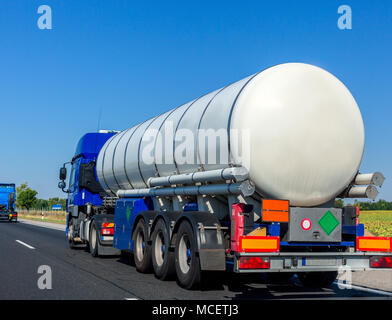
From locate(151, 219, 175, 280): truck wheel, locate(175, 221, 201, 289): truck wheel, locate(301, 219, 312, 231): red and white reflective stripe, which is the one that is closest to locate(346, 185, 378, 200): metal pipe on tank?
locate(301, 219, 312, 231): red and white reflective stripe

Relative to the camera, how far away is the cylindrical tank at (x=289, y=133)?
7812 millimetres

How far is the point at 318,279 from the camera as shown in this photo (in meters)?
9.63

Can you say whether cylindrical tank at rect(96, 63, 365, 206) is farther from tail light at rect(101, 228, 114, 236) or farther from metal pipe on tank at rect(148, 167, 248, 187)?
tail light at rect(101, 228, 114, 236)

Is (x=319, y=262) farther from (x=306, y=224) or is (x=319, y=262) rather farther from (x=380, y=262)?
(x=380, y=262)

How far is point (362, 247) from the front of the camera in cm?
818

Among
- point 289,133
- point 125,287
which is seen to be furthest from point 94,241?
point 289,133

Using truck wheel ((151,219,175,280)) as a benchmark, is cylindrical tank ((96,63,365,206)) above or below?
above

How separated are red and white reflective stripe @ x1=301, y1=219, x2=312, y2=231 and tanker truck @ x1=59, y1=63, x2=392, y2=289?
1 centimetres

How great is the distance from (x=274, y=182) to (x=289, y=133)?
74 cm

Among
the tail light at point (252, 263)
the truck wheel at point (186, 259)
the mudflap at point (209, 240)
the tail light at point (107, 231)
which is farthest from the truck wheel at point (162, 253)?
the tail light at point (107, 231)

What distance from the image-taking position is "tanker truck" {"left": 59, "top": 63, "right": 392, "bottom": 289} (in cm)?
778

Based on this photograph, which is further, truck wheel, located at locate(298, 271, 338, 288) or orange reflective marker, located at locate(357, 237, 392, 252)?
truck wheel, located at locate(298, 271, 338, 288)
